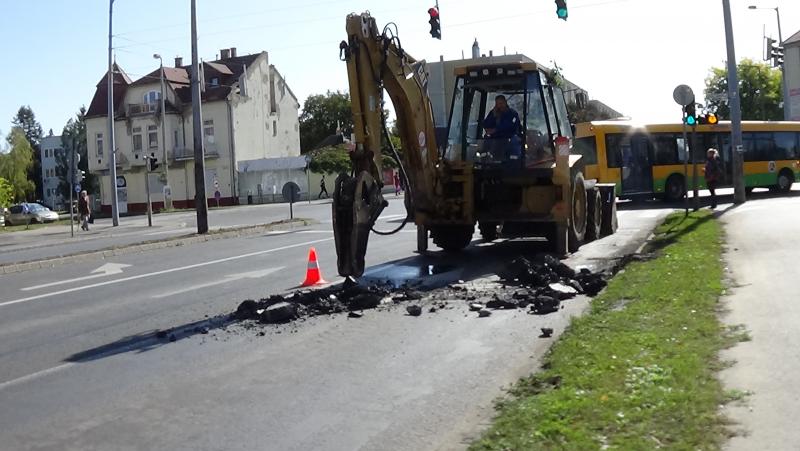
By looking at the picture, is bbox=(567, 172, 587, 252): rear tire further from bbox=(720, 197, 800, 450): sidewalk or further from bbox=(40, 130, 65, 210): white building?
bbox=(40, 130, 65, 210): white building

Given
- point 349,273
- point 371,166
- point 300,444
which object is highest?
point 371,166

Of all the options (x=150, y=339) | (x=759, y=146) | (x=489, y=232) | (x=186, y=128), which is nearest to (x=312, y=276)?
(x=150, y=339)

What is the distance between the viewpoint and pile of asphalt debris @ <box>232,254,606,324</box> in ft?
34.6

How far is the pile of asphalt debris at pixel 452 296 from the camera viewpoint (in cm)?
1054

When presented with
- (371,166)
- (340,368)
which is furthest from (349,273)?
(340,368)

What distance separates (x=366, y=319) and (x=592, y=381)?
14.2ft

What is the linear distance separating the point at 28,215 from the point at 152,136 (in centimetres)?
1734

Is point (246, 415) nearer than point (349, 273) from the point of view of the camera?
Yes

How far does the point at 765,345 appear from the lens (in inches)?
284

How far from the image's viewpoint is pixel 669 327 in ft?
26.9

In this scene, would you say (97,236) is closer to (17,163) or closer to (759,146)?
(759,146)

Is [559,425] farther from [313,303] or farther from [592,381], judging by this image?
[313,303]

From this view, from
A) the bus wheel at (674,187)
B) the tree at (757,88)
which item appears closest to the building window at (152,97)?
the tree at (757,88)

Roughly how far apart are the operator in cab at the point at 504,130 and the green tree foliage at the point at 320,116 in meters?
84.0
